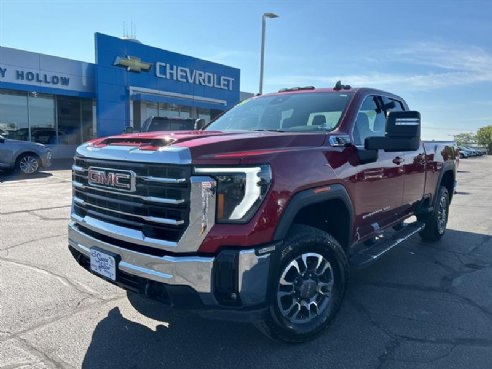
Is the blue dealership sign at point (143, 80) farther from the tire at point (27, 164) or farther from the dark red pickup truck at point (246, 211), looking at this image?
the dark red pickup truck at point (246, 211)

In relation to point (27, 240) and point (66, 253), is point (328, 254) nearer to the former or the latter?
point (66, 253)

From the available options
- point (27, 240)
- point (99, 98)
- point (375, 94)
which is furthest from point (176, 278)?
point (99, 98)

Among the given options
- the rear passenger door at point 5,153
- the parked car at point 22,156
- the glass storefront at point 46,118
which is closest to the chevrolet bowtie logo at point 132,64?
the glass storefront at point 46,118

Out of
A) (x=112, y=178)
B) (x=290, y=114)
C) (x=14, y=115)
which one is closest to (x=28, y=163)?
(x=14, y=115)

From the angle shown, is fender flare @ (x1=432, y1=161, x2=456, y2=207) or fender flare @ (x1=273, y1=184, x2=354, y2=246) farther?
fender flare @ (x1=432, y1=161, x2=456, y2=207)

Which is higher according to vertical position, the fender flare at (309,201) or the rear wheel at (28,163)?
the fender flare at (309,201)

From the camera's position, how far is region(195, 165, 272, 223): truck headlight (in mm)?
2611

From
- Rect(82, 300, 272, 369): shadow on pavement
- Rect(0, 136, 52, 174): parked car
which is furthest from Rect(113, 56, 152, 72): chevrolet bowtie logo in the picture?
Rect(82, 300, 272, 369): shadow on pavement

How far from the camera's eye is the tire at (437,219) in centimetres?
596

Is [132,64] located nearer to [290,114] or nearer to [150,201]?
[290,114]

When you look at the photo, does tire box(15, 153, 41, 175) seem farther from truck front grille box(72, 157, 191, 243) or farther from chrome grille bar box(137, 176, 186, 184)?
chrome grille bar box(137, 176, 186, 184)

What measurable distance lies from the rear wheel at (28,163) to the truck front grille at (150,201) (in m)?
11.7

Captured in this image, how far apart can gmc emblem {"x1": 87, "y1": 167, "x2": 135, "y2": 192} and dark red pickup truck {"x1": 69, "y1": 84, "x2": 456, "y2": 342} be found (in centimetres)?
1

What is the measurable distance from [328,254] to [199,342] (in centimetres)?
121
